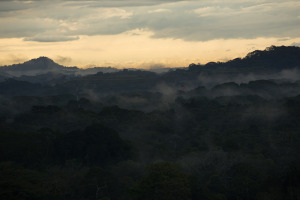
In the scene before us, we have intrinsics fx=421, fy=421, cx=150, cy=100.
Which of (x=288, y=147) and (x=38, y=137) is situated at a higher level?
(x=38, y=137)

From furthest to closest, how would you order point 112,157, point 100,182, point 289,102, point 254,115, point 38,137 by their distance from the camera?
point 289,102
point 254,115
point 38,137
point 112,157
point 100,182

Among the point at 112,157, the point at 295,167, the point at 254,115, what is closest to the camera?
the point at 295,167

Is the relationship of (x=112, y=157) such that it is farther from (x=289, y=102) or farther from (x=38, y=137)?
(x=289, y=102)

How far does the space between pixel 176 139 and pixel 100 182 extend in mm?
30570

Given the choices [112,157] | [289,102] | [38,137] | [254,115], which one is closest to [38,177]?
[112,157]

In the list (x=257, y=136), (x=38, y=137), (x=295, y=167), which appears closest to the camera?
(x=295, y=167)

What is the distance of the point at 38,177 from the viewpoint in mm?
35312

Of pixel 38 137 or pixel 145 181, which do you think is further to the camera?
pixel 38 137

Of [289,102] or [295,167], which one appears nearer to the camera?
[295,167]

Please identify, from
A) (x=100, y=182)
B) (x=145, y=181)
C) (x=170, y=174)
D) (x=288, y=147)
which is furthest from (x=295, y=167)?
(x=288, y=147)

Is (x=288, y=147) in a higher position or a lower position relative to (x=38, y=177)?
lower

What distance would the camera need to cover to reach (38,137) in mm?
56938

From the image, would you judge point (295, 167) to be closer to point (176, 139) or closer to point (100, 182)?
point (100, 182)

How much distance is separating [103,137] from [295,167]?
28474 millimetres
